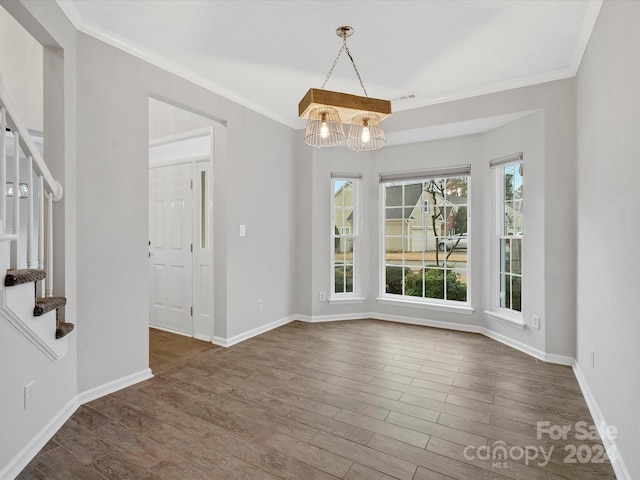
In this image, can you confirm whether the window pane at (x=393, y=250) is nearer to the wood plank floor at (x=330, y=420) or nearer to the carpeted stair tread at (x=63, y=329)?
the wood plank floor at (x=330, y=420)

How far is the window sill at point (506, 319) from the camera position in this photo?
363 cm

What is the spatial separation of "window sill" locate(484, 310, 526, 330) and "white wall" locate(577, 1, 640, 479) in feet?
2.56

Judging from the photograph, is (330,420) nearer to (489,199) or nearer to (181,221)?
(181,221)

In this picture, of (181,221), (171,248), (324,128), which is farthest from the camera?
(171,248)

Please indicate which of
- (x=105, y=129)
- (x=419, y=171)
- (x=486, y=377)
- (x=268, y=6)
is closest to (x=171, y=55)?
(x=105, y=129)

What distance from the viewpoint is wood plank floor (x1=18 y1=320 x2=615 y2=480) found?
5.99 ft

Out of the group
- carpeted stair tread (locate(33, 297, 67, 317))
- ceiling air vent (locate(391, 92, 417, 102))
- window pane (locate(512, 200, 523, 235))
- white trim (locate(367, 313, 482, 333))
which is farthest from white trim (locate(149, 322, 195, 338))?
window pane (locate(512, 200, 523, 235))

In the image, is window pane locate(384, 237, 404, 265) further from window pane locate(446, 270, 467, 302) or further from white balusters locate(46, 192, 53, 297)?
white balusters locate(46, 192, 53, 297)

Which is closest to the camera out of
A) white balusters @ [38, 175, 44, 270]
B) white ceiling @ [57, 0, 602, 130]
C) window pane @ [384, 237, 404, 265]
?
white balusters @ [38, 175, 44, 270]

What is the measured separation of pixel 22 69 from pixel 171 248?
2.33m

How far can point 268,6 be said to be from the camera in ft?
7.67

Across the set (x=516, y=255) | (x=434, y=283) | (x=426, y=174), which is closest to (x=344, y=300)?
(x=434, y=283)

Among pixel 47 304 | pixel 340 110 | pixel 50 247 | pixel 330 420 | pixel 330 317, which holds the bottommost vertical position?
pixel 330 420

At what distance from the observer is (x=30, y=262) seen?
2043 millimetres
